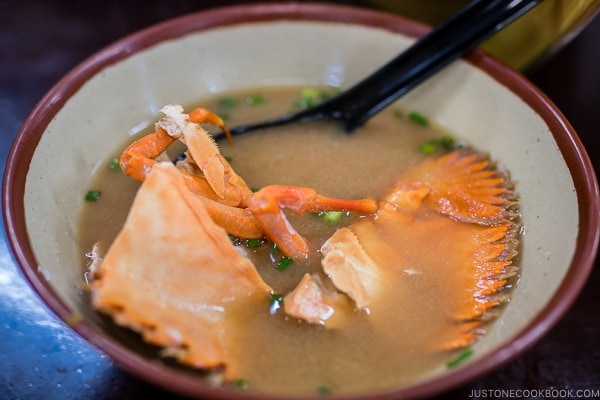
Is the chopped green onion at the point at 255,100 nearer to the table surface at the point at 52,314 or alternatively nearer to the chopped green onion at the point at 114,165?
the chopped green onion at the point at 114,165

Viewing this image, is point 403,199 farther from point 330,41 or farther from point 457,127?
point 330,41

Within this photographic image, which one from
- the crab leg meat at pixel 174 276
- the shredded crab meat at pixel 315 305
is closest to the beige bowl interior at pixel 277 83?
the crab leg meat at pixel 174 276

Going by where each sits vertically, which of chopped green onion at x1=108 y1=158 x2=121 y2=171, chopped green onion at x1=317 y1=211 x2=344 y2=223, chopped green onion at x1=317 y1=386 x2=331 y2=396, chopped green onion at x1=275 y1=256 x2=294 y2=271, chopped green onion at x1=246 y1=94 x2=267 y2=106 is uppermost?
chopped green onion at x1=246 y1=94 x2=267 y2=106

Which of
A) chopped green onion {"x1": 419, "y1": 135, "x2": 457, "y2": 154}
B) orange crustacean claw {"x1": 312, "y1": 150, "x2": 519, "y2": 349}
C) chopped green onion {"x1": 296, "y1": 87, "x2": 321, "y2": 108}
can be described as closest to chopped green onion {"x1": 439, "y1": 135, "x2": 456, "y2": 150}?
chopped green onion {"x1": 419, "y1": 135, "x2": 457, "y2": 154}

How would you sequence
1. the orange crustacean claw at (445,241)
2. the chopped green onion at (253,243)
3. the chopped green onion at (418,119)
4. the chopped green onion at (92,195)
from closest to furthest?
the orange crustacean claw at (445,241)
the chopped green onion at (253,243)
the chopped green onion at (92,195)
the chopped green onion at (418,119)

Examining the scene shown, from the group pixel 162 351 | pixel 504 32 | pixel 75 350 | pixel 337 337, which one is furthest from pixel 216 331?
pixel 504 32

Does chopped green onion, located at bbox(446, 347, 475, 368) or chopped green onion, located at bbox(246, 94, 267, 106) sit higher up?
chopped green onion, located at bbox(246, 94, 267, 106)

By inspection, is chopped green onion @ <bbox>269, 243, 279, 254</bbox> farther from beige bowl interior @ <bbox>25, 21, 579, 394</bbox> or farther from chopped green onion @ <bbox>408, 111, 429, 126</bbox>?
chopped green onion @ <bbox>408, 111, 429, 126</bbox>
